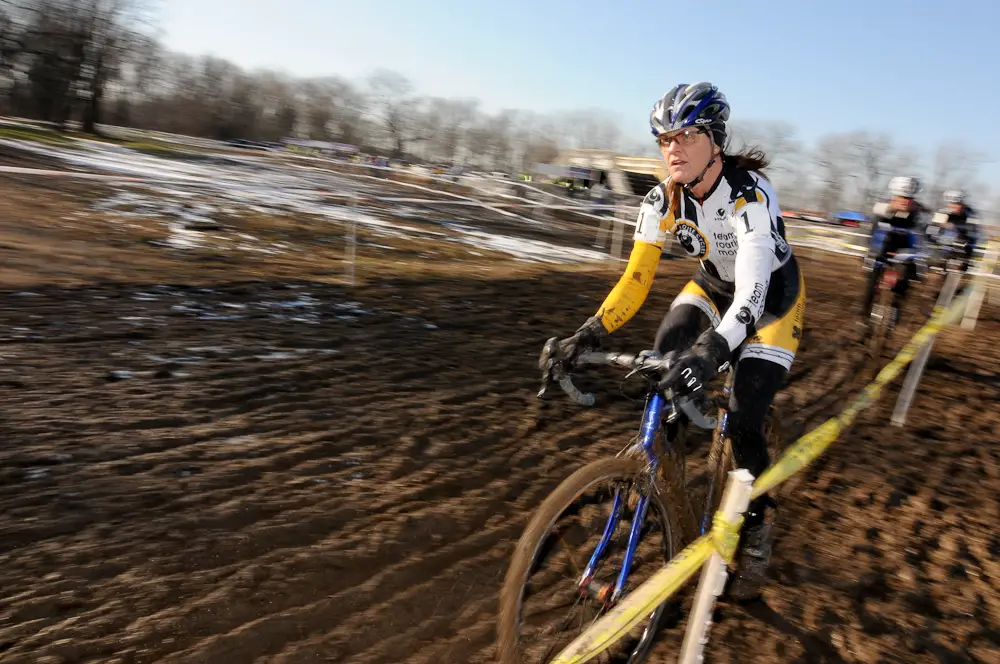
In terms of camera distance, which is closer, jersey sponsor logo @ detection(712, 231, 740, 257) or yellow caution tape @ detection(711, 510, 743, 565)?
yellow caution tape @ detection(711, 510, 743, 565)

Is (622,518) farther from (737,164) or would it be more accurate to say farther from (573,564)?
(737,164)

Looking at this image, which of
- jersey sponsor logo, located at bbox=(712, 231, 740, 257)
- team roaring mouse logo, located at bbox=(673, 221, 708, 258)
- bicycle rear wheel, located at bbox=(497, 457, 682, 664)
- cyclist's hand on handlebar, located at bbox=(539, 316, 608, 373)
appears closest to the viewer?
bicycle rear wheel, located at bbox=(497, 457, 682, 664)

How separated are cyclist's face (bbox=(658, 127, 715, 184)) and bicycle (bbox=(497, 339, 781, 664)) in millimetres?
1025

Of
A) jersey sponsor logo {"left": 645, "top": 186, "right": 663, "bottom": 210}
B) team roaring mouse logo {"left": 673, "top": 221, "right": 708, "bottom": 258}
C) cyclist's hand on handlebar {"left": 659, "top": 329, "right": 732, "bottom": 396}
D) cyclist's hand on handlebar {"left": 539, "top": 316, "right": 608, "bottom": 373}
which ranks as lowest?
cyclist's hand on handlebar {"left": 539, "top": 316, "right": 608, "bottom": 373}

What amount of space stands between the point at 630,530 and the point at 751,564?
3.67 feet

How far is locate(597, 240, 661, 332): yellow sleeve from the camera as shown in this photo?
3164mm

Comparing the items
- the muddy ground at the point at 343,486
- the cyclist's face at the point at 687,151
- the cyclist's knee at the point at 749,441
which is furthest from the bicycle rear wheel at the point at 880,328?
the cyclist's face at the point at 687,151

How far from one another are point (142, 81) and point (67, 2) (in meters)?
11.9

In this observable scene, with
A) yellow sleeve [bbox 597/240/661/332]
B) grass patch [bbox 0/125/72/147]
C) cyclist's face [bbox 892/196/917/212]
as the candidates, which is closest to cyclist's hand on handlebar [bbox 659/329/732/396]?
yellow sleeve [bbox 597/240/661/332]

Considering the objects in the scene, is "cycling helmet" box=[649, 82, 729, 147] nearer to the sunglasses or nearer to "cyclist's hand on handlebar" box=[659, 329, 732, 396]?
the sunglasses

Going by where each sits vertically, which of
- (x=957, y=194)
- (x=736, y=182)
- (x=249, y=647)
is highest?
(x=957, y=194)

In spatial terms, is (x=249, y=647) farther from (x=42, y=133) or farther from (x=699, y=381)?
(x=42, y=133)

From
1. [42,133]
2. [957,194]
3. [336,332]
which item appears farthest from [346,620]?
[42,133]

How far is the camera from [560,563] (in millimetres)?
2449
